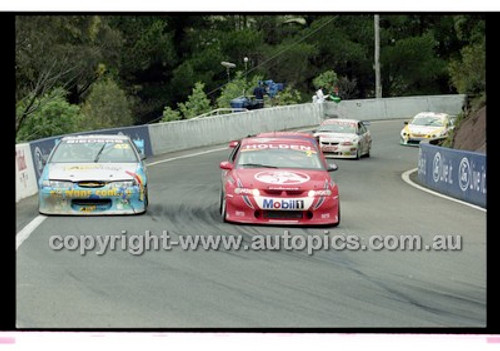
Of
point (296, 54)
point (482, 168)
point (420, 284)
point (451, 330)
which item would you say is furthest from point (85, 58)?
point (451, 330)

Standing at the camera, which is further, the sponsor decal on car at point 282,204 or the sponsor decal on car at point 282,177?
the sponsor decal on car at point 282,177

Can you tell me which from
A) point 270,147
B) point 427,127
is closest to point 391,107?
point 427,127

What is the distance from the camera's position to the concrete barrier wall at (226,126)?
109 ft

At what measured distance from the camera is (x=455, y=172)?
20703 mm

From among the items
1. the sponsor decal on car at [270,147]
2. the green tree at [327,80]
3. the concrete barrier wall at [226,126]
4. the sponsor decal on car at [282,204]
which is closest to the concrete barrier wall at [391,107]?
the concrete barrier wall at [226,126]

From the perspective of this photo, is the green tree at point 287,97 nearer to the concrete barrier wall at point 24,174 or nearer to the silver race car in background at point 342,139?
the silver race car in background at point 342,139

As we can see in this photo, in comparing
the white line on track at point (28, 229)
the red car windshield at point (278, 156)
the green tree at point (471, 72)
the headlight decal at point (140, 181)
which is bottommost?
the white line on track at point (28, 229)

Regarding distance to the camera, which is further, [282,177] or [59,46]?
[59,46]

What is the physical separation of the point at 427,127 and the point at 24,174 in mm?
18323

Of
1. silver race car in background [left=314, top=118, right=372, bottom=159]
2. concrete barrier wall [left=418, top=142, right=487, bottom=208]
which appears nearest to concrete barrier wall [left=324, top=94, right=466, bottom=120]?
silver race car in background [left=314, top=118, right=372, bottom=159]

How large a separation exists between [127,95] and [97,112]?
1902 millimetres

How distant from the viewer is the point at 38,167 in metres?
21.2

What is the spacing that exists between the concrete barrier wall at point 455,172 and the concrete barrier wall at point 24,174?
354 inches

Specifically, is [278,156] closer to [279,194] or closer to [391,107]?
[279,194]
